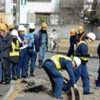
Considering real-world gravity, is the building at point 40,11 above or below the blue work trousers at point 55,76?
below

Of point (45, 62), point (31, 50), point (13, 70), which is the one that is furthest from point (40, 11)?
point (45, 62)

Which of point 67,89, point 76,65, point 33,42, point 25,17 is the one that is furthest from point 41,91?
point 25,17

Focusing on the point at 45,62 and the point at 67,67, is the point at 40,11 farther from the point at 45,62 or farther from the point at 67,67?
the point at 67,67

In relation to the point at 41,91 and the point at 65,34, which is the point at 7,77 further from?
the point at 65,34

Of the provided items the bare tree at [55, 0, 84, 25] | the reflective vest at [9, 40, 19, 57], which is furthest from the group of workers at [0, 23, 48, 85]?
the bare tree at [55, 0, 84, 25]

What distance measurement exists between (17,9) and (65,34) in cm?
1032

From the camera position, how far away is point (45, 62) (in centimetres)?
1053

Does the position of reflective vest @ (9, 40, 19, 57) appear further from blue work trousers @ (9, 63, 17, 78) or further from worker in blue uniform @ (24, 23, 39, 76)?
worker in blue uniform @ (24, 23, 39, 76)

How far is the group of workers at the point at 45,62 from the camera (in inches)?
407

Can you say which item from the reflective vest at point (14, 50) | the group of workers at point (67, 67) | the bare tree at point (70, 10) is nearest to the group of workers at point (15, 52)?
the reflective vest at point (14, 50)

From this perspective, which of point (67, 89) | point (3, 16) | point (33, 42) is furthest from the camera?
point (3, 16)

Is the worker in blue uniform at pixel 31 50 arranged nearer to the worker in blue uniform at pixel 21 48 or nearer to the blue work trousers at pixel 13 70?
the worker in blue uniform at pixel 21 48

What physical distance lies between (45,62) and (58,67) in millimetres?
389

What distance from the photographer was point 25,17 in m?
59.2
